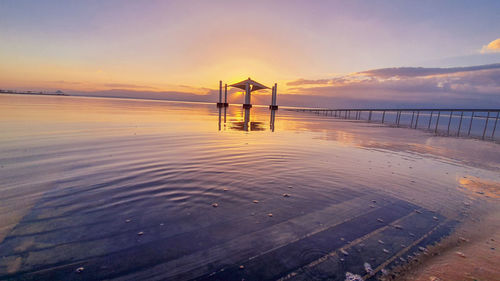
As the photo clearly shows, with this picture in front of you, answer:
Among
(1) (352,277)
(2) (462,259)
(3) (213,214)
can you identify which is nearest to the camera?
(1) (352,277)

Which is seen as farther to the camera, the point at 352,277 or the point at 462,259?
the point at 462,259

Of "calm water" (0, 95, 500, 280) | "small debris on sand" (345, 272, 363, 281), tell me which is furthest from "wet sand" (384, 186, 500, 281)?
"small debris on sand" (345, 272, 363, 281)

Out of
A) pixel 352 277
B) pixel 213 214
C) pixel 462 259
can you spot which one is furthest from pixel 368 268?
pixel 213 214

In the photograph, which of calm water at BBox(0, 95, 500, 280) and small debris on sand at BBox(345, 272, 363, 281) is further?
calm water at BBox(0, 95, 500, 280)

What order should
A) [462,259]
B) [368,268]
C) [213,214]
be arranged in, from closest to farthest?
[368,268], [462,259], [213,214]

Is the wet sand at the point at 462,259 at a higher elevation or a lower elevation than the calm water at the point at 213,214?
lower

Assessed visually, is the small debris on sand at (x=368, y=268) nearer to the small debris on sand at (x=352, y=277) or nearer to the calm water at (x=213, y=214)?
the calm water at (x=213, y=214)

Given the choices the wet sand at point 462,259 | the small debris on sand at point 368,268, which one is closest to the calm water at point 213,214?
the small debris on sand at point 368,268

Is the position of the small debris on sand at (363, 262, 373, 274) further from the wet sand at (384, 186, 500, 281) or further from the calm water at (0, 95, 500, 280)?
the wet sand at (384, 186, 500, 281)

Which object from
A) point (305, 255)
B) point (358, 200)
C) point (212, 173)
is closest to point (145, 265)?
point (305, 255)

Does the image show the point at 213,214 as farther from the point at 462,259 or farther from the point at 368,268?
the point at 462,259

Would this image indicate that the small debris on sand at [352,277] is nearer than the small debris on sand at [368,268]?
Yes

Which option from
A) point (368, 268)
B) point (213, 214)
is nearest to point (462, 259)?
point (368, 268)

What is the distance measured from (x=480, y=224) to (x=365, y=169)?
3748 mm
